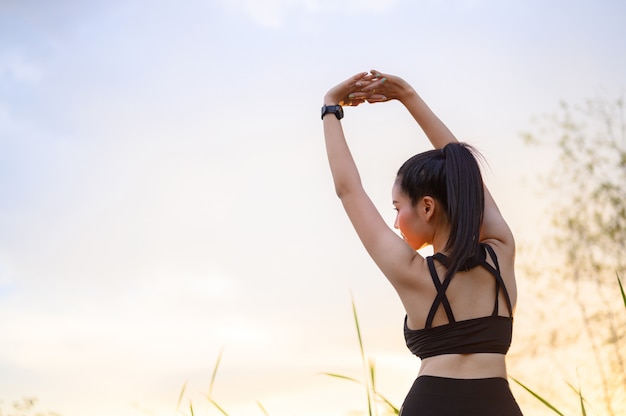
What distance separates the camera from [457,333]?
1.74 meters

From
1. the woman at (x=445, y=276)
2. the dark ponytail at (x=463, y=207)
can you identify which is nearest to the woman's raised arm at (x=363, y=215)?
the woman at (x=445, y=276)

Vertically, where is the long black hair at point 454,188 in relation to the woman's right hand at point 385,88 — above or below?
below

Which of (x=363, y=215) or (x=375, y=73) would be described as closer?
(x=363, y=215)

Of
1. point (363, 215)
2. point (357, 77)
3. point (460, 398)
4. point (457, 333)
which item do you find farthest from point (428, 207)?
point (357, 77)

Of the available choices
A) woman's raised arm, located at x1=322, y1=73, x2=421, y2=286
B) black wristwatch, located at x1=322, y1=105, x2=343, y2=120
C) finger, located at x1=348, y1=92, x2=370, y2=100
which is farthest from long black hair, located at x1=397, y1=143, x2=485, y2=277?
finger, located at x1=348, y1=92, x2=370, y2=100

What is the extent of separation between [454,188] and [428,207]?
0.09 m

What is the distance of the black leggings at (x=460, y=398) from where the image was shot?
1729 millimetres

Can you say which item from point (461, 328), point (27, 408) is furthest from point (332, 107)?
point (27, 408)

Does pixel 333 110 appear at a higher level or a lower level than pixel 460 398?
higher

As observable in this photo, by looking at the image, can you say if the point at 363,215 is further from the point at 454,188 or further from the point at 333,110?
the point at 333,110

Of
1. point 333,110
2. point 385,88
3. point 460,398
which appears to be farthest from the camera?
point 385,88

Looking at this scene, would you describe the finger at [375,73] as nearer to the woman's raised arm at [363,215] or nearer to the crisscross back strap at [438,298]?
the woman's raised arm at [363,215]

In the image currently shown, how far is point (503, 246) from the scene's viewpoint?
2.02m

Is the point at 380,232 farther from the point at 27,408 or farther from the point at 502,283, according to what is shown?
the point at 27,408
